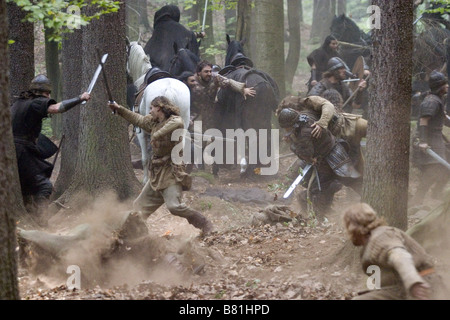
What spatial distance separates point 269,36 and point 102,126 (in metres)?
6.98

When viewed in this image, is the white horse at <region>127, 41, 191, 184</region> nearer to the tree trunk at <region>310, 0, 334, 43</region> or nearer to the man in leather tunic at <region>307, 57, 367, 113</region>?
the man in leather tunic at <region>307, 57, 367, 113</region>

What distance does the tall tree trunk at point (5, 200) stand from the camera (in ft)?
17.4

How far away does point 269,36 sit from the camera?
16.8m

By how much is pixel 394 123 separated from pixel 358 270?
1.61 metres

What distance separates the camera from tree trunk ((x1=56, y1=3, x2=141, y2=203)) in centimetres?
1100

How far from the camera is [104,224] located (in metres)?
8.09

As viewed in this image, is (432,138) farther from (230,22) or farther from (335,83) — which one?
(230,22)

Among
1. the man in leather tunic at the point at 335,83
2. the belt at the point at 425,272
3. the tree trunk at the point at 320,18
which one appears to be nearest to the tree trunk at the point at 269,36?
the man in leather tunic at the point at 335,83

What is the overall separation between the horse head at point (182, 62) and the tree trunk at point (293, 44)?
31.2 ft

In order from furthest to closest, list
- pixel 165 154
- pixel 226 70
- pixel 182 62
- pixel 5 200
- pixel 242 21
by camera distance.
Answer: pixel 242 21 < pixel 226 70 < pixel 182 62 < pixel 165 154 < pixel 5 200

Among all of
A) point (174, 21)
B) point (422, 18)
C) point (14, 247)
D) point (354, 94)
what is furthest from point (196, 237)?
point (422, 18)

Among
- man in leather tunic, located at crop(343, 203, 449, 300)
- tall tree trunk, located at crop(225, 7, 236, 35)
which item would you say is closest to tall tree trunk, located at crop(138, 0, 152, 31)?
tall tree trunk, located at crop(225, 7, 236, 35)

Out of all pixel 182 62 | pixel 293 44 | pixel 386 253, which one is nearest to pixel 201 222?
pixel 386 253
